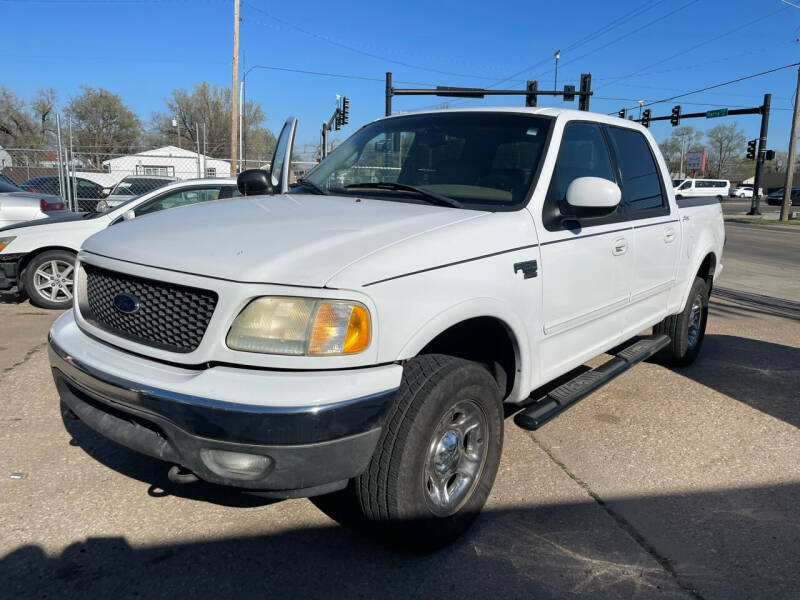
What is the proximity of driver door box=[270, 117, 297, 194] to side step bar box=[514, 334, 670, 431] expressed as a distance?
2.08m

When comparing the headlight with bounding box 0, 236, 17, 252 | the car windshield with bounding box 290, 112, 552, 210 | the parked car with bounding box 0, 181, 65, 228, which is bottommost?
the headlight with bounding box 0, 236, 17, 252

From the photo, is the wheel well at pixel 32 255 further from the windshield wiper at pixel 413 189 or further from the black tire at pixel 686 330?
the black tire at pixel 686 330

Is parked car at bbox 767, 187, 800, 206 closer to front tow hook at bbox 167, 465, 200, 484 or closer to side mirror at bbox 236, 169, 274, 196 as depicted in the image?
side mirror at bbox 236, 169, 274, 196

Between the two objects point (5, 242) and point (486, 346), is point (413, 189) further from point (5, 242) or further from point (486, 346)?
point (5, 242)

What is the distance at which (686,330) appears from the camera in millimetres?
5129

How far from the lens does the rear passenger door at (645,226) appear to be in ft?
13.1

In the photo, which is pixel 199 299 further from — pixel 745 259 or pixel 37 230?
pixel 745 259

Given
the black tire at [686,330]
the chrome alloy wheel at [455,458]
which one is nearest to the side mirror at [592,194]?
the chrome alloy wheel at [455,458]

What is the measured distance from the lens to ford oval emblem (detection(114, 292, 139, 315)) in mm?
2441

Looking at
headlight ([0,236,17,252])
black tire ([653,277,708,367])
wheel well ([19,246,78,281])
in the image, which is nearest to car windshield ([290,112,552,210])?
black tire ([653,277,708,367])

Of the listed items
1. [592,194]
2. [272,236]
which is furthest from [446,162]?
[272,236]

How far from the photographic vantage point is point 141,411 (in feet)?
7.30

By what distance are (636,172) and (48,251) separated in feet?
20.6

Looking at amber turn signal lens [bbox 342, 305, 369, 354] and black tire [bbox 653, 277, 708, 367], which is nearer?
amber turn signal lens [bbox 342, 305, 369, 354]
